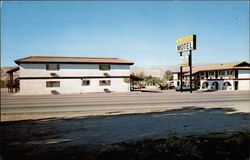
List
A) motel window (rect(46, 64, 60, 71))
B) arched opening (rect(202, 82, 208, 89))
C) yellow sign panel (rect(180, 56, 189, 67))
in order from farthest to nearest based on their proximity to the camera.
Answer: arched opening (rect(202, 82, 208, 89)), yellow sign panel (rect(180, 56, 189, 67)), motel window (rect(46, 64, 60, 71))

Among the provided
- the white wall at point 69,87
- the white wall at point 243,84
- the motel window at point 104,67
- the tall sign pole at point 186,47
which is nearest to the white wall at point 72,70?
the motel window at point 104,67

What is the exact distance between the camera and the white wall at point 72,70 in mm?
29375

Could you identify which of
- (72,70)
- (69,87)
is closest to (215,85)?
(72,70)

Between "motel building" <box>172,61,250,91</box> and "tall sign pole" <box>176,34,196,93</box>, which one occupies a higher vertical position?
"tall sign pole" <box>176,34,196,93</box>

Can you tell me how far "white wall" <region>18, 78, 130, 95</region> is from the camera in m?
29.3

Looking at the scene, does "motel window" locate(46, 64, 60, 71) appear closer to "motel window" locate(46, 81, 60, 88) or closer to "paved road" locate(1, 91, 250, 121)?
"motel window" locate(46, 81, 60, 88)

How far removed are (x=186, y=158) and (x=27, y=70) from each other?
31475 mm

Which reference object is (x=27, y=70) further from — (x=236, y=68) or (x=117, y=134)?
(x=236, y=68)

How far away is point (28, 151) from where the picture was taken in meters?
4.98

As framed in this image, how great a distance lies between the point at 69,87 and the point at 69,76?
2.09m

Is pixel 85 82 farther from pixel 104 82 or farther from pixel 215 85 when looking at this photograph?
pixel 215 85

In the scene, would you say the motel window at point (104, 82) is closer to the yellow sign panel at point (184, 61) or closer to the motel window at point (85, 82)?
the motel window at point (85, 82)

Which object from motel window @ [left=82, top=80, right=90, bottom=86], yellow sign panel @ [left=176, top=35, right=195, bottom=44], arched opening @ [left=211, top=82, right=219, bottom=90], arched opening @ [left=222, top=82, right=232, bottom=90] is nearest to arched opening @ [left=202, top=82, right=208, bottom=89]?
arched opening @ [left=211, top=82, right=219, bottom=90]

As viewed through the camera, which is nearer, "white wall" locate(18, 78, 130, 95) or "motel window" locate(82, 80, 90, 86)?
"white wall" locate(18, 78, 130, 95)
